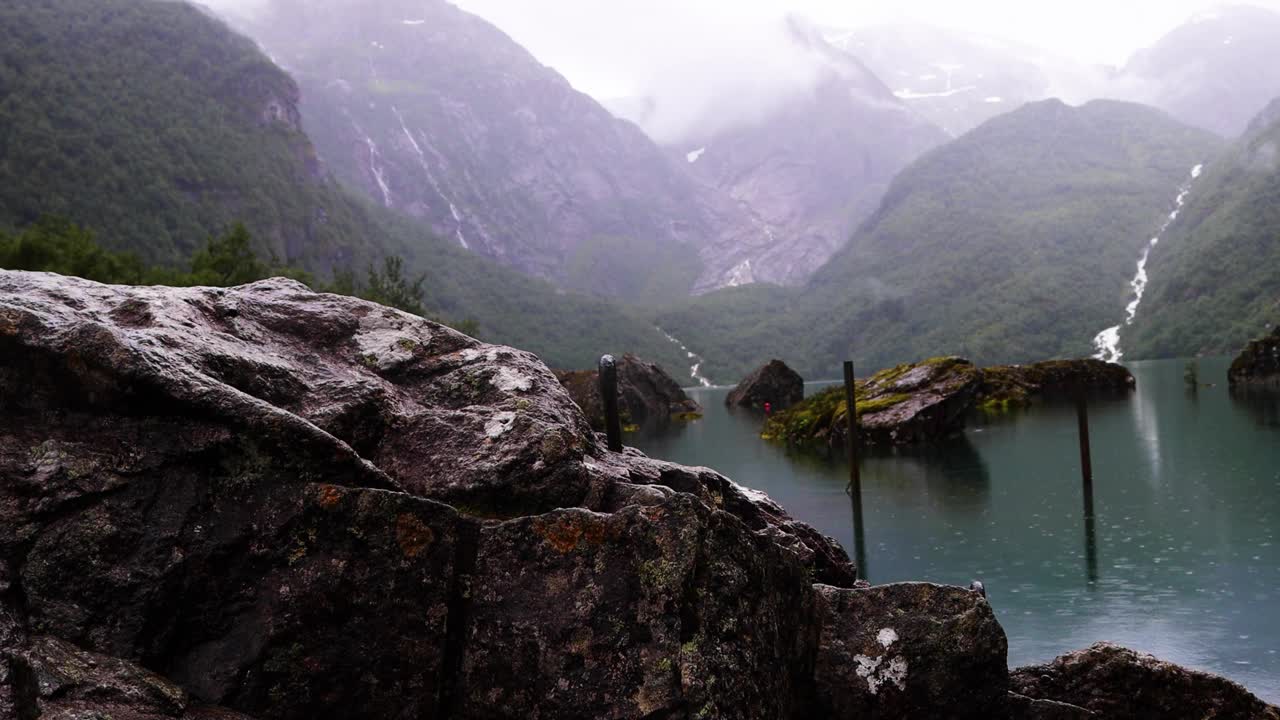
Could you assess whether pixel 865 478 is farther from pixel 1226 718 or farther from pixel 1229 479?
pixel 1226 718

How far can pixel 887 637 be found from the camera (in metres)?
9.42

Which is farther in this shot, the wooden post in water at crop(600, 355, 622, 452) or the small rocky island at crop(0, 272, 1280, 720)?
the wooden post in water at crop(600, 355, 622, 452)

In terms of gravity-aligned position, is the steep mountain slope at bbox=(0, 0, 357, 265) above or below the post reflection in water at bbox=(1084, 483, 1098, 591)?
above

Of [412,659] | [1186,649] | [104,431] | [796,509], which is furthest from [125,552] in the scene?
[796,509]

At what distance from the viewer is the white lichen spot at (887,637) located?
9391 millimetres

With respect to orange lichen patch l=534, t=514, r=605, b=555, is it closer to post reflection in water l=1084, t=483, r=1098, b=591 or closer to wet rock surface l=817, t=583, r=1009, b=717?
wet rock surface l=817, t=583, r=1009, b=717

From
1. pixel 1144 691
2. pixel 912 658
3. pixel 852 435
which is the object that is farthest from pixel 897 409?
pixel 912 658

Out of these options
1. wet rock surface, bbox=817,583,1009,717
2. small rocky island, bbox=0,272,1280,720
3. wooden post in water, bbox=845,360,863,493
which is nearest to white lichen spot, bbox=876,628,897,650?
wet rock surface, bbox=817,583,1009,717

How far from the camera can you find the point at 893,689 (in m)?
9.30

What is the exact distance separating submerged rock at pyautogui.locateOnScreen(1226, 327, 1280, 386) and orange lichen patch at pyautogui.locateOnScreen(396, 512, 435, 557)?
96.7 metres

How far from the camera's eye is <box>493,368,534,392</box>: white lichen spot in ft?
31.4

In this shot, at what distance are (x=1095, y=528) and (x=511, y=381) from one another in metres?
22.5

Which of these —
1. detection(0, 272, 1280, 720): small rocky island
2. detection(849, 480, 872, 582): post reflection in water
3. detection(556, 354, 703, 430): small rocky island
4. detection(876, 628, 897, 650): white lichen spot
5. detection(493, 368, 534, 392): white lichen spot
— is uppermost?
detection(556, 354, 703, 430): small rocky island

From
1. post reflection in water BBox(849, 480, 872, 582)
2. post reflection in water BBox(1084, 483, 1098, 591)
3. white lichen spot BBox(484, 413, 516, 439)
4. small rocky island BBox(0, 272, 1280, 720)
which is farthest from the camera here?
post reflection in water BBox(849, 480, 872, 582)
